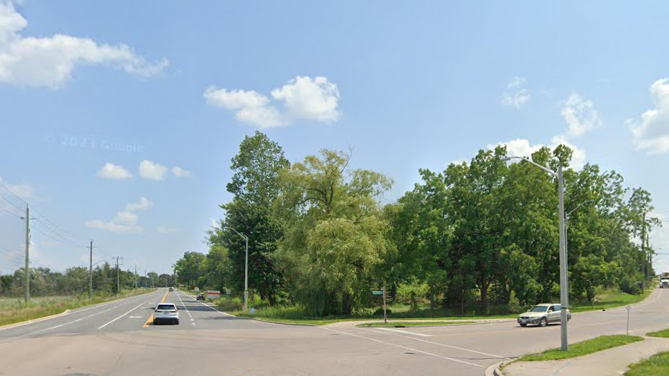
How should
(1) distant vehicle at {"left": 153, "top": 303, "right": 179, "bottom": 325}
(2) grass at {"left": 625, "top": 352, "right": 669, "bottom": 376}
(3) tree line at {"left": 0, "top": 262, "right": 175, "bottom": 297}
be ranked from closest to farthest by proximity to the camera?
(2) grass at {"left": 625, "top": 352, "right": 669, "bottom": 376} → (1) distant vehicle at {"left": 153, "top": 303, "right": 179, "bottom": 325} → (3) tree line at {"left": 0, "top": 262, "right": 175, "bottom": 297}

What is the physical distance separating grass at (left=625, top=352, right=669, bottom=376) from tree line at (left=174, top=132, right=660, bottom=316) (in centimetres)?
2568

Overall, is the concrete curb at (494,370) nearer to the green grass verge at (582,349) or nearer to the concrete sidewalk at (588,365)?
the concrete sidewalk at (588,365)

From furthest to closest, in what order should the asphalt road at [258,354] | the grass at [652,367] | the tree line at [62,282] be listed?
the tree line at [62,282] → the asphalt road at [258,354] → the grass at [652,367]

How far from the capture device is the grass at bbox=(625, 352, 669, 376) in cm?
1262

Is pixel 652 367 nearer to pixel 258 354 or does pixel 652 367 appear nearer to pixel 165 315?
pixel 258 354

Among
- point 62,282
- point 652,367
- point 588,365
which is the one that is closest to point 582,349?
point 588,365

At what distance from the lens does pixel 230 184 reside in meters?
67.1

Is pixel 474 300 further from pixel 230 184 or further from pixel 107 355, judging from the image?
pixel 107 355

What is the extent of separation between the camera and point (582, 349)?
1788 cm

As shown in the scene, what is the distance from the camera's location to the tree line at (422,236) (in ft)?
139

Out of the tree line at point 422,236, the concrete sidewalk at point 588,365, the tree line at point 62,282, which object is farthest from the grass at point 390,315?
the tree line at point 62,282

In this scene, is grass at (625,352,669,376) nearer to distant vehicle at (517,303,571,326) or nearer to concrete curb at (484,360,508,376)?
concrete curb at (484,360,508,376)

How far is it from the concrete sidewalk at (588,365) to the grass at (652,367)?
0.32 metres

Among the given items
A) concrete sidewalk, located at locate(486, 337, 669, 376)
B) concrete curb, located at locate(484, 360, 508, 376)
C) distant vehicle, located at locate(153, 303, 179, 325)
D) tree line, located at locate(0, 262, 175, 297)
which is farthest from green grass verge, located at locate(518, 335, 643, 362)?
tree line, located at locate(0, 262, 175, 297)
